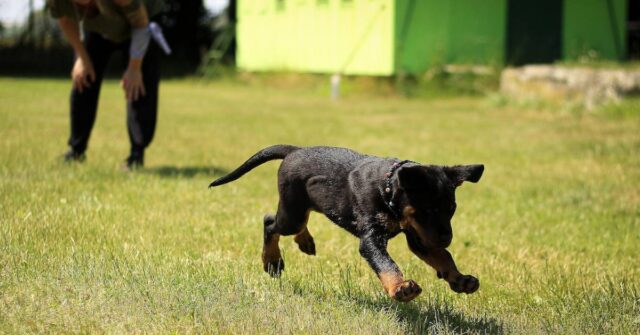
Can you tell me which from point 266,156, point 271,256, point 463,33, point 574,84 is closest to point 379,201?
point 266,156

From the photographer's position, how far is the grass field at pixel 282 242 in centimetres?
398

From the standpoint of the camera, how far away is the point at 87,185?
746cm

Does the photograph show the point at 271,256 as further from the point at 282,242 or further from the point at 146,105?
the point at 146,105

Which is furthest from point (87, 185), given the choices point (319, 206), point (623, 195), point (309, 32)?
point (309, 32)

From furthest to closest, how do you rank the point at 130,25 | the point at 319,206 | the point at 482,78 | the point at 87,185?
the point at 482,78
the point at 130,25
the point at 87,185
the point at 319,206

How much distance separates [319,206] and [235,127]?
9907 millimetres

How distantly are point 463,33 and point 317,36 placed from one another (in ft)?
14.4

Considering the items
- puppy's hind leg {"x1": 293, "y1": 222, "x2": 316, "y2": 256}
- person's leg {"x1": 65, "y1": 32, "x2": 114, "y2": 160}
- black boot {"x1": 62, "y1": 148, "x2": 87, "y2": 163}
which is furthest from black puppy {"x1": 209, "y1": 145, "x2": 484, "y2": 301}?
black boot {"x1": 62, "y1": 148, "x2": 87, "y2": 163}

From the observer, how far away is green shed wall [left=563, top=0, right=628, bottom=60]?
2172cm

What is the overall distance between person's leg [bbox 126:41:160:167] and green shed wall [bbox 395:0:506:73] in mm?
12981

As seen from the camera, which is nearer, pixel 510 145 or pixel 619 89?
pixel 510 145

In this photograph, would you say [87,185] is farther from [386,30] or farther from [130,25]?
[386,30]

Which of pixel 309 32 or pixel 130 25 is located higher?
pixel 130 25

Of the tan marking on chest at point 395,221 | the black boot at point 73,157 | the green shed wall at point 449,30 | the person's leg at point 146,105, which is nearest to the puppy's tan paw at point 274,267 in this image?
the tan marking on chest at point 395,221
